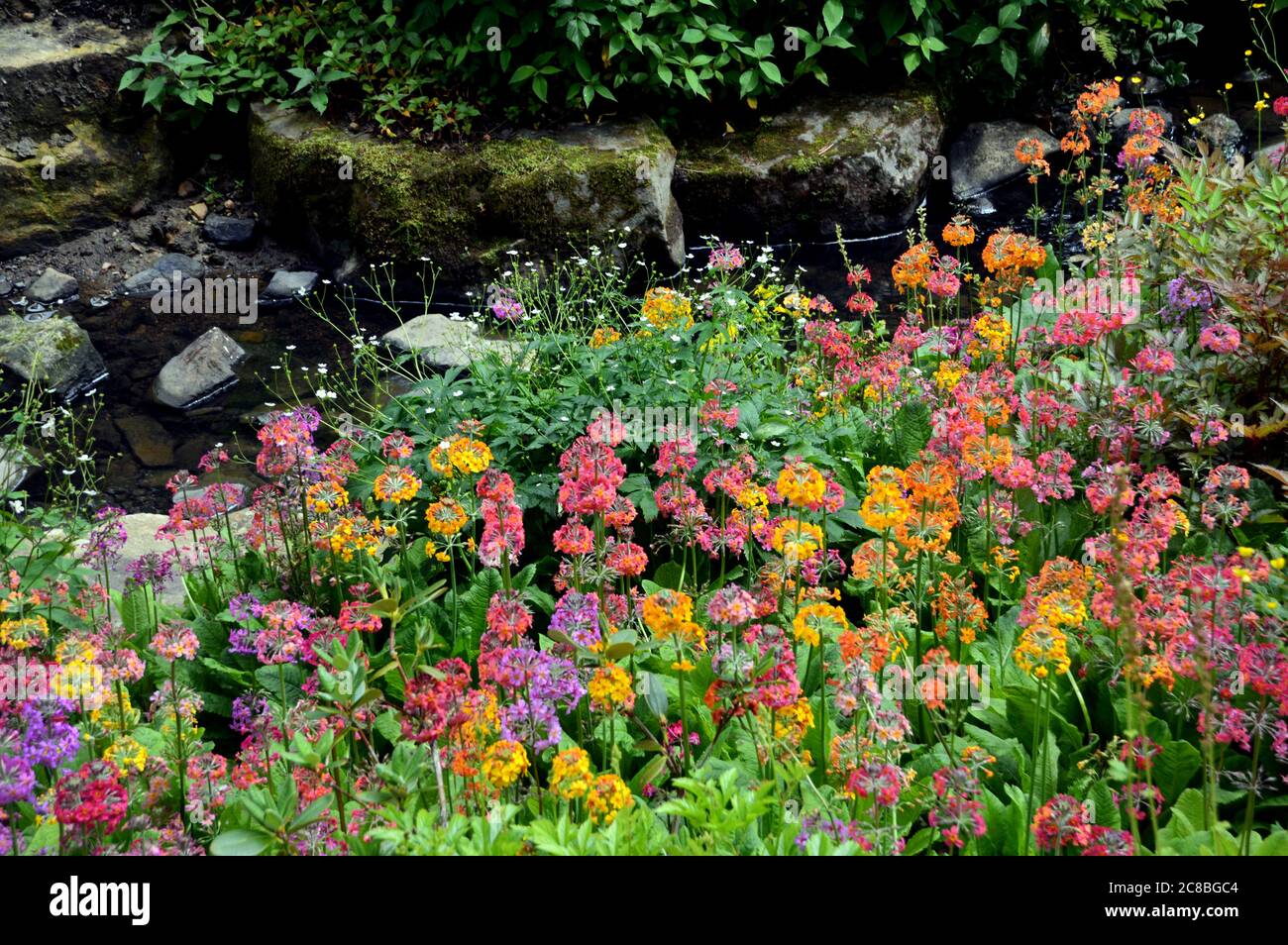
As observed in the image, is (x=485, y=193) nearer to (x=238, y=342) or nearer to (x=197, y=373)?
(x=238, y=342)

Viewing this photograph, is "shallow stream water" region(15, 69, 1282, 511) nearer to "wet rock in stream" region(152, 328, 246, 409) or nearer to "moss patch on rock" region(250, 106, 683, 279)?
"wet rock in stream" region(152, 328, 246, 409)

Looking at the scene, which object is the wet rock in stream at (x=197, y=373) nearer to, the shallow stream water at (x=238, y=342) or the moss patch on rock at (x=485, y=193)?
the shallow stream water at (x=238, y=342)

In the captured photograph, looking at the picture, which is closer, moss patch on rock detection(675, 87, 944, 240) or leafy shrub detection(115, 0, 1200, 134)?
leafy shrub detection(115, 0, 1200, 134)

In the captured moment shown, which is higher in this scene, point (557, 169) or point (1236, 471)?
point (557, 169)

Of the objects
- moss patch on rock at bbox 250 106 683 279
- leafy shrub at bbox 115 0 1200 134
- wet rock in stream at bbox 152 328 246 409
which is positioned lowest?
wet rock in stream at bbox 152 328 246 409

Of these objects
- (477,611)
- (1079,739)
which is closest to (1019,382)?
(1079,739)

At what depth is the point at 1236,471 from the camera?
2730mm

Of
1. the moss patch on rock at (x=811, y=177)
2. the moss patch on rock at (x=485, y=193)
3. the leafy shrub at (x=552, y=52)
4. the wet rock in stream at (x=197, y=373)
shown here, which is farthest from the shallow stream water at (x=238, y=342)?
the leafy shrub at (x=552, y=52)

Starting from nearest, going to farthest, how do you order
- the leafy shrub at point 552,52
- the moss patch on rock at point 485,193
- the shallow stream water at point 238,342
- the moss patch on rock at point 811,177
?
1. the shallow stream water at point 238,342
2. the moss patch on rock at point 485,193
3. the leafy shrub at point 552,52
4. the moss patch on rock at point 811,177

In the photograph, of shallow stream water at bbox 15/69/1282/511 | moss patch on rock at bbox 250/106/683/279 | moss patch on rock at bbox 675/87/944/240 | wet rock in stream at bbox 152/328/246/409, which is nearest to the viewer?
shallow stream water at bbox 15/69/1282/511

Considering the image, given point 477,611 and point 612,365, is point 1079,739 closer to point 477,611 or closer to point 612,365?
point 477,611

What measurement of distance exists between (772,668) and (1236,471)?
4.09ft

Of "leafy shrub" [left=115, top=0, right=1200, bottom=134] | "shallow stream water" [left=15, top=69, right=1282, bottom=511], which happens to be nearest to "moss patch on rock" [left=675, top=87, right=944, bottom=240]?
"shallow stream water" [left=15, top=69, right=1282, bottom=511]

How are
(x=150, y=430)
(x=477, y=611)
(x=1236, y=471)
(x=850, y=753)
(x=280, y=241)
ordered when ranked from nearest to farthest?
(x=850, y=753) → (x=1236, y=471) → (x=477, y=611) → (x=150, y=430) → (x=280, y=241)
